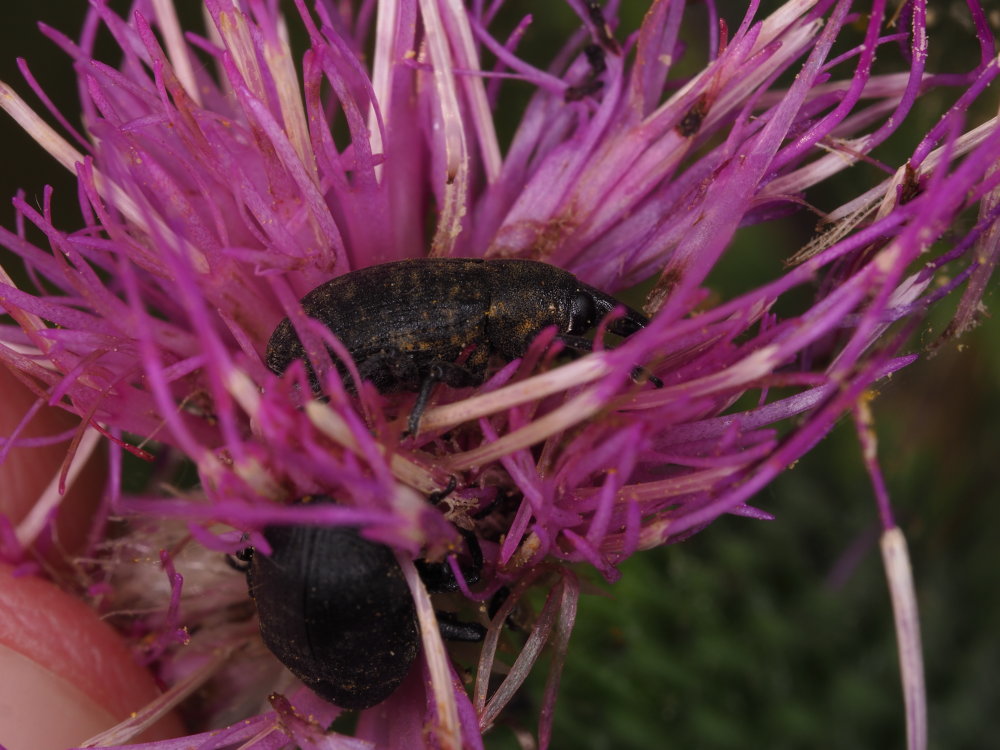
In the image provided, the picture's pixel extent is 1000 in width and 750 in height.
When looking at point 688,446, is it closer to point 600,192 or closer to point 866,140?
point 600,192

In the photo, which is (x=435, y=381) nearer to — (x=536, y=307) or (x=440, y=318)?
(x=440, y=318)

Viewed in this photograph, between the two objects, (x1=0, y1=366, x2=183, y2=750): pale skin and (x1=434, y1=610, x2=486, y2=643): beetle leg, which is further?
(x1=0, y1=366, x2=183, y2=750): pale skin

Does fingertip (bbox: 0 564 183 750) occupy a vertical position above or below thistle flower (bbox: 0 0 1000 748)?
below

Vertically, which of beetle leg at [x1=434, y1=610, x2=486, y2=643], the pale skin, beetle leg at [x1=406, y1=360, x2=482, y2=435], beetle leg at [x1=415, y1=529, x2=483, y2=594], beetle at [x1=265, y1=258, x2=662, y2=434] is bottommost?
the pale skin

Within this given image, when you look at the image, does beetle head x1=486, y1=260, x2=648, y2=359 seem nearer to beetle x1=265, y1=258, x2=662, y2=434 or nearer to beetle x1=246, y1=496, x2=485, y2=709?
beetle x1=265, y1=258, x2=662, y2=434

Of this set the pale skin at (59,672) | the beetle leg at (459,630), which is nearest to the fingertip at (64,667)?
the pale skin at (59,672)

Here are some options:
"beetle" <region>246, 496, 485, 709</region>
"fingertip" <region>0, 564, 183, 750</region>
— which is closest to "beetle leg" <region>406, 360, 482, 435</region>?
"beetle" <region>246, 496, 485, 709</region>
